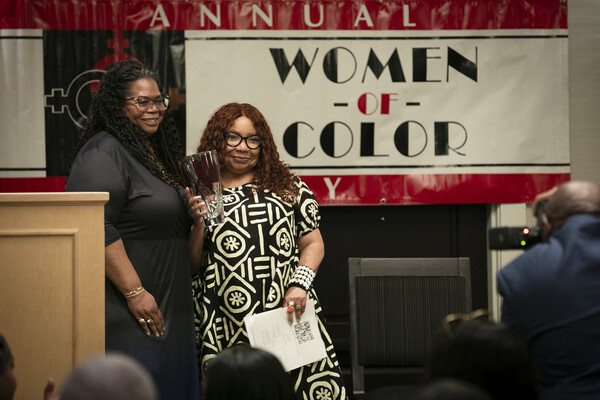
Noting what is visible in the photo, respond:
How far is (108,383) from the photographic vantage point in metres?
1.12

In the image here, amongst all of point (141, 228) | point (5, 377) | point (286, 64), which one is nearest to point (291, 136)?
point (286, 64)

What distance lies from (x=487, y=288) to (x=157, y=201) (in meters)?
2.28

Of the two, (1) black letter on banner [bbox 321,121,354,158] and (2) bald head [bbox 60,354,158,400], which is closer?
(2) bald head [bbox 60,354,158,400]

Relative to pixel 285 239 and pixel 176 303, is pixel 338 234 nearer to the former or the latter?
pixel 285 239

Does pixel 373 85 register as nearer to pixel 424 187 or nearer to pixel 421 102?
pixel 421 102

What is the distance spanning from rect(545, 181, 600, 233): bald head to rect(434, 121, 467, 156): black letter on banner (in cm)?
202

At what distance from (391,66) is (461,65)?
0.37 m

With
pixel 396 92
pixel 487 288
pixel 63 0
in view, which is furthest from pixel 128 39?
pixel 487 288

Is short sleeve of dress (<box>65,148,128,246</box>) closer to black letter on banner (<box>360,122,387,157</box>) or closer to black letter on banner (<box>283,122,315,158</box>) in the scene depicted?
black letter on banner (<box>283,122,315,158</box>)

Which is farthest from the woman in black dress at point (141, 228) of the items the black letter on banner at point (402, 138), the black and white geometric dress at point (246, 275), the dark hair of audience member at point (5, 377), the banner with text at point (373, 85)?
the black letter on banner at point (402, 138)

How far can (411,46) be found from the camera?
3.79 metres

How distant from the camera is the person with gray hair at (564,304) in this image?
5.41 feet

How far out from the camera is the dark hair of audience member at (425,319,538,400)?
1.44 m

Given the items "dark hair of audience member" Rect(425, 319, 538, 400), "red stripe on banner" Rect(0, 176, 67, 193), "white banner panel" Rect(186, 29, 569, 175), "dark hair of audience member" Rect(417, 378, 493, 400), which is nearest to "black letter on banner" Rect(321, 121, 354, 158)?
"white banner panel" Rect(186, 29, 569, 175)
